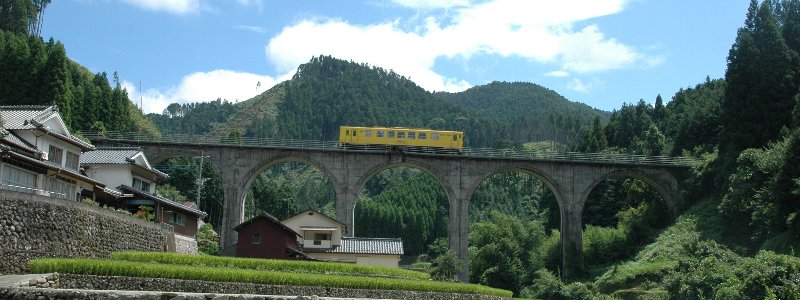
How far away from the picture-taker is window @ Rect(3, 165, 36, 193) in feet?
83.7

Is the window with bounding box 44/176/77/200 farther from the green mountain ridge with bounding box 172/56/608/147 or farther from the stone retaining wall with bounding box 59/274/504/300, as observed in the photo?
the green mountain ridge with bounding box 172/56/608/147

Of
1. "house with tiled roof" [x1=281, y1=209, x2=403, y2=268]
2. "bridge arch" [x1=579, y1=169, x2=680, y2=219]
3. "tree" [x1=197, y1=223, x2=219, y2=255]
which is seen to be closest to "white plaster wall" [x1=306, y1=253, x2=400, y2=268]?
"house with tiled roof" [x1=281, y1=209, x2=403, y2=268]

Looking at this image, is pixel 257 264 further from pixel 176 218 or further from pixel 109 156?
pixel 109 156

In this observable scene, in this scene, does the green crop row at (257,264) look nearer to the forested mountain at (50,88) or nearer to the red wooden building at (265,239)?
the red wooden building at (265,239)

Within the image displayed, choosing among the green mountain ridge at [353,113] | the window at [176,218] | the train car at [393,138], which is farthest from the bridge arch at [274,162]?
the green mountain ridge at [353,113]

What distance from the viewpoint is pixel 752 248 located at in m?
44.1

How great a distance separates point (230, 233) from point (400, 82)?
120 metres

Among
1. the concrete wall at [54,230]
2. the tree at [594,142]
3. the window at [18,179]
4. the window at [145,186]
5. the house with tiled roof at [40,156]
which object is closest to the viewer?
the concrete wall at [54,230]

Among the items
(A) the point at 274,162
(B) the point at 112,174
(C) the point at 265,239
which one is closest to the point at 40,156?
(B) the point at 112,174

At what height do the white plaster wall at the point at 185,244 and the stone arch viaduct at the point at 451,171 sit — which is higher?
the stone arch viaduct at the point at 451,171

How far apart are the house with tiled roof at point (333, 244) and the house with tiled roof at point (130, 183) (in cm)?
511

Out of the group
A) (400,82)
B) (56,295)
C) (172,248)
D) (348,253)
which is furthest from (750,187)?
(400,82)

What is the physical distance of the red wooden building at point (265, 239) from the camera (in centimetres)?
3509

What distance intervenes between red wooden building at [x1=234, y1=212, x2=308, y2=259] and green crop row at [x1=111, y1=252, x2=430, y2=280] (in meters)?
4.96
